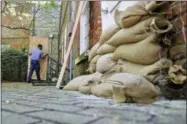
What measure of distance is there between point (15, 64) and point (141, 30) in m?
8.95

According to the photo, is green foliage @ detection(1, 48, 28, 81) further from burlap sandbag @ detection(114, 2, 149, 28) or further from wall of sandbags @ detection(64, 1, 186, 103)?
burlap sandbag @ detection(114, 2, 149, 28)

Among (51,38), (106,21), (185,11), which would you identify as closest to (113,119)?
(185,11)

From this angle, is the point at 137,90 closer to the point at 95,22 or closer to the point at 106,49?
the point at 106,49

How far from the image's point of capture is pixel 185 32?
64 cm

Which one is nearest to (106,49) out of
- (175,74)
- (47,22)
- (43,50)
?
(175,74)

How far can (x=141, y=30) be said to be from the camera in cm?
240

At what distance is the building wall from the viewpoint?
16.9 feet

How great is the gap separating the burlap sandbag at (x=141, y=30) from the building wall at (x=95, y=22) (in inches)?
92.5

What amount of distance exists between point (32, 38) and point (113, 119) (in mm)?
9847

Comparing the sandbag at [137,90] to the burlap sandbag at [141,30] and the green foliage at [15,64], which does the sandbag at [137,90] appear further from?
the green foliage at [15,64]

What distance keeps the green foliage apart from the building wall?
5407 mm

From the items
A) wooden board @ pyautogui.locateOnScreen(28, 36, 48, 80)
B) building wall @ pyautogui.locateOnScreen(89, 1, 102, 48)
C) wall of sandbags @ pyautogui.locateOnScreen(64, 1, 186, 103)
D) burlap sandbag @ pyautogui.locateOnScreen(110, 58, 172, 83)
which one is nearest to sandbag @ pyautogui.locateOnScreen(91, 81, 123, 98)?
wall of sandbags @ pyautogui.locateOnScreen(64, 1, 186, 103)

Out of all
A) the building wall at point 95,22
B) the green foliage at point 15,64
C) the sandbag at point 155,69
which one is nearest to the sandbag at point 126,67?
the sandbag at point 155,69

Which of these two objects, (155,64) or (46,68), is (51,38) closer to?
(46,68)
